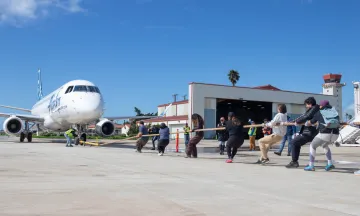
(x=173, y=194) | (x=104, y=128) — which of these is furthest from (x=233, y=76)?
(x=173, y=194)

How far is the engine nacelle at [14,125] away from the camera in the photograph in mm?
25456

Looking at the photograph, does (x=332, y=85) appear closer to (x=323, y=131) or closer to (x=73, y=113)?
(x=73, y=113)

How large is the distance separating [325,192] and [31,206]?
3.95m

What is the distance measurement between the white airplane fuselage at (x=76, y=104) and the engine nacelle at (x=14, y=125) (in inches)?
80.9

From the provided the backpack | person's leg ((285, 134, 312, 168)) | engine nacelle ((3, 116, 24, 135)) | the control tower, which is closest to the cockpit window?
engine nacelle ((3, 116, 24, 135))

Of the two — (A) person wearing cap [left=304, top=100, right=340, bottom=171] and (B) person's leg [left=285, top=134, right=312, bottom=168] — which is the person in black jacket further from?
(A) person wearing cap [left=304, top=100, right=340, bottom=171]

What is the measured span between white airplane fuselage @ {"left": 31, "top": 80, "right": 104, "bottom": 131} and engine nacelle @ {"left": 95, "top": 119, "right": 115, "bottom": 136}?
6.85ft

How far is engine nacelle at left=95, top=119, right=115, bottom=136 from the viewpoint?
25.1 metres

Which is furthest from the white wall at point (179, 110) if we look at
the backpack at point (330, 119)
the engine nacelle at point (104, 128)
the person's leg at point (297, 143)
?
the backpack at point (330, 119)

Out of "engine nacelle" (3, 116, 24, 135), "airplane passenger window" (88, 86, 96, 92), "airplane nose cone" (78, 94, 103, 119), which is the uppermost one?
"airplane passenger window" (88, 86, 96, 92)

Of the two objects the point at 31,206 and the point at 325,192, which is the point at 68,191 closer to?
the point at 31,206

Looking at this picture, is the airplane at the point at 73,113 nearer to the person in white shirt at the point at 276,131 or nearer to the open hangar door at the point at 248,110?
the person in white shirt at the point at 276,131

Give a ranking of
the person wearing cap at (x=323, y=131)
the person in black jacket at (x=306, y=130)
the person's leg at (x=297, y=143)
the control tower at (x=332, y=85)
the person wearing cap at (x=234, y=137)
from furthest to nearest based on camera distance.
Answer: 1. the control tower at (x=332, y=85)
2. the person wearing cap at (x=234, y=137)
3. the person's leg at (x=297, y=143)
4. the person in black jacket at (x=306, y=130)
5. the person wearing cap at (x=323, y=131)

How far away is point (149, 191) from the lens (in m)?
5.39
